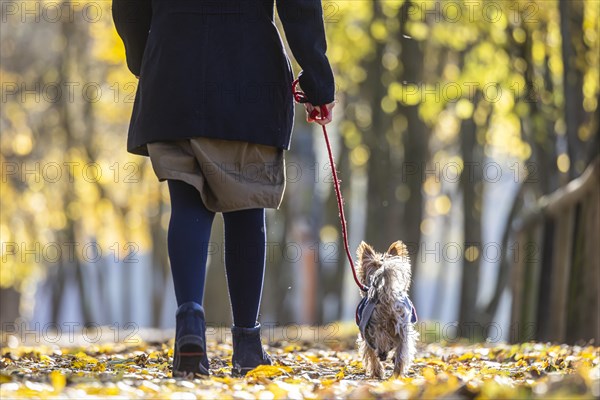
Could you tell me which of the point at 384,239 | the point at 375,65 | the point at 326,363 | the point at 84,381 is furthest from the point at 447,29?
the point at 84,381

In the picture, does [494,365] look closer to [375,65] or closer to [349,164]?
[375,65]

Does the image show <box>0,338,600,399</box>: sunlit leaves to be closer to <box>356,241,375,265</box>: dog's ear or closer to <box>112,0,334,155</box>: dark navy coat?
<box>356,241,375,265</box>: dog's ear

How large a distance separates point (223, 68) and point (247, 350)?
139 centimetres

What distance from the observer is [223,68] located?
5.22 meters

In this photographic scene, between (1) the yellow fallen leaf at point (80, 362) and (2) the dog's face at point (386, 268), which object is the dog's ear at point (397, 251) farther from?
(1) the yellow fallen leaf at point (80, 362)

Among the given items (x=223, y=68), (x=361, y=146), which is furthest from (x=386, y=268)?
(x=361, y=146)

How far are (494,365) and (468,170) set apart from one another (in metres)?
10.8

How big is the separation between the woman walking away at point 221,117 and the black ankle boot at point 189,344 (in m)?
0.01

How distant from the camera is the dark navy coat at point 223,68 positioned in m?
5.19

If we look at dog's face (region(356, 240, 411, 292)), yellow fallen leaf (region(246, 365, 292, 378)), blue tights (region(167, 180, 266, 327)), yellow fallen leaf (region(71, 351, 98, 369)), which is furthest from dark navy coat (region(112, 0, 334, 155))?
yellow fallen leaf (region(71, 351, 98, 369))

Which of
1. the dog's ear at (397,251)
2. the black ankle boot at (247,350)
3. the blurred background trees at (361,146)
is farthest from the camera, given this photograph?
the blurred background trees at (361,146)

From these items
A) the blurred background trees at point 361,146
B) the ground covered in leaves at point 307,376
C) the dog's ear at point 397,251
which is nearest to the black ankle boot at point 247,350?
the ground covered in leaves at point 307,376

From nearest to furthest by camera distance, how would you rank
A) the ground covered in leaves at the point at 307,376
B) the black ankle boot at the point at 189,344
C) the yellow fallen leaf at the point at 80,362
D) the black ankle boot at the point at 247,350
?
1. the ground covered in leaves at the point at 307,376
2. the black ankle boot at the point at 189,344
3. the black ankle boot at the point at 247,350
4. the yellow fallen leaf at the point at 80,362

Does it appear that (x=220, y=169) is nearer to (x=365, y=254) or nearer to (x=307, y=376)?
(x=365, y=254)
